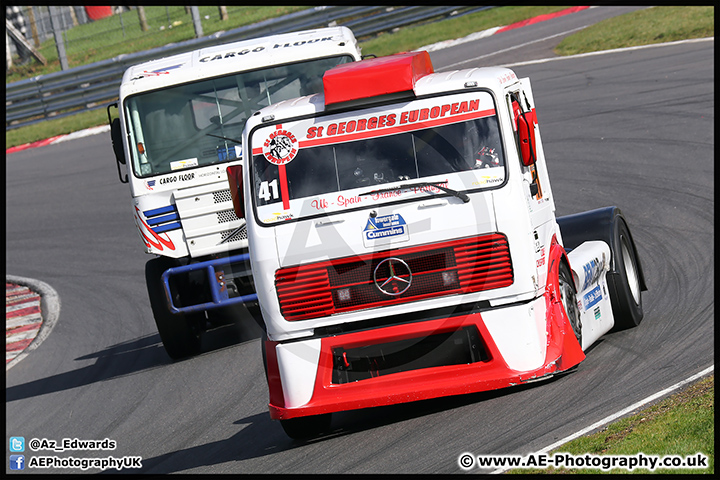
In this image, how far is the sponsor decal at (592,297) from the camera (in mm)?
7837

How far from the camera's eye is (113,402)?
935 cm

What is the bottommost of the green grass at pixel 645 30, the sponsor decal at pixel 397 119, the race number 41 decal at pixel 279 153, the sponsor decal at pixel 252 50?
the green grass at pixel 645 30

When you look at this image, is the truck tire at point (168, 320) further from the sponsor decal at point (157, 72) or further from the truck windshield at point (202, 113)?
the sponsor decal at point (157, 72)

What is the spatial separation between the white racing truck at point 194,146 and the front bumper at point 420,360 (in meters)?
3.35

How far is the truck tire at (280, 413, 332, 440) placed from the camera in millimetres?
6984

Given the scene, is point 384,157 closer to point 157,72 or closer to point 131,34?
point 157,72

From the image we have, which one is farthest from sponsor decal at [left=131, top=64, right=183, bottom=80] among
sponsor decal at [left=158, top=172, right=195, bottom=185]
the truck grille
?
the truck grille

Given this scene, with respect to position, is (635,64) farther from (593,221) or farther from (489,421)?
(489,421)

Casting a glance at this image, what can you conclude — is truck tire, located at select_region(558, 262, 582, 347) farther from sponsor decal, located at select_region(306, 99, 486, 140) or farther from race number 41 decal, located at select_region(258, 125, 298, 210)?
race number 41 decal, located at select_region(258, 125, 298, 210)

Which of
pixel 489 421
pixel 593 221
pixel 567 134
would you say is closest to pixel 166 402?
pixel 489 421

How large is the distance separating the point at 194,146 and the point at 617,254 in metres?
4.44

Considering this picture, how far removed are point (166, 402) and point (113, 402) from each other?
26.4 inches

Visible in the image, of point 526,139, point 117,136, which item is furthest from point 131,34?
point 526,139

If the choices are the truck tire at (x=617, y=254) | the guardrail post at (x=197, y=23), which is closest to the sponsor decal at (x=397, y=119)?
the truck tire at (x=617, y=254)
